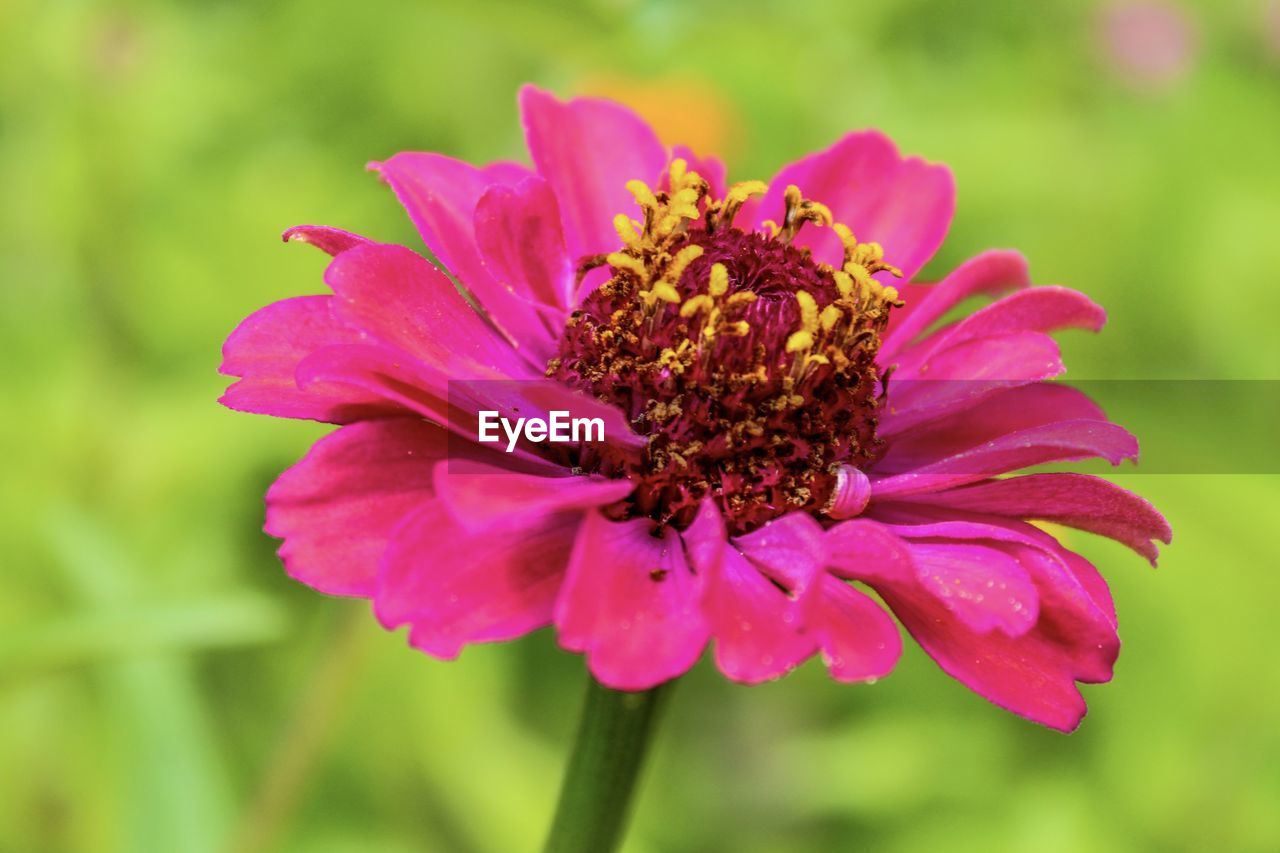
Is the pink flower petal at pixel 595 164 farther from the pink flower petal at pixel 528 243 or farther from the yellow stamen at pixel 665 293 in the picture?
the yellow stamen at pixel 665 293

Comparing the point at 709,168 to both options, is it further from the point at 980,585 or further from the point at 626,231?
the point at 980,585

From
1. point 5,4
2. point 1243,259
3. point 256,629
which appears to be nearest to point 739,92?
point 1243,259

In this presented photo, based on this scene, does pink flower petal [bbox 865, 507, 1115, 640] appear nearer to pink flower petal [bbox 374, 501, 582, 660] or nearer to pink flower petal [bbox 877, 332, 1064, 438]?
pink flower petal [bbox 877, 332, 1064, 438]

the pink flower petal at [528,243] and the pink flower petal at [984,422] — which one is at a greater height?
the pink flower petal at [528,243]

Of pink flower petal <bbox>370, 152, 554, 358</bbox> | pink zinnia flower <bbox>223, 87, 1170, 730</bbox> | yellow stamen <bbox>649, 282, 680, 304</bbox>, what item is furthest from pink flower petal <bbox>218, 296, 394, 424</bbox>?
yellow stamen <bbox>649, 282, 680, 304</bbox>

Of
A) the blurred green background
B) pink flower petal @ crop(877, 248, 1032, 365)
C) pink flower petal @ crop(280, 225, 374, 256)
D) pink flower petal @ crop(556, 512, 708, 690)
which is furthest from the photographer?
the blurred green background

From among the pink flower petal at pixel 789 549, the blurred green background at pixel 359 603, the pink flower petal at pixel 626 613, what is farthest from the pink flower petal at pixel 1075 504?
the blurred green background at pixel 359 603
